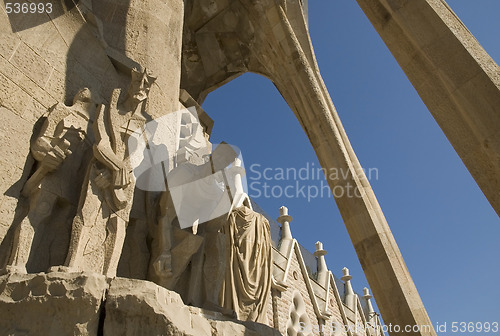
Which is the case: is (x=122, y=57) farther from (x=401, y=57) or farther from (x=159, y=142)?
(x=401, y=57)

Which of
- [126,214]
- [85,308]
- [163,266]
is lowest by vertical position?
[85,308]

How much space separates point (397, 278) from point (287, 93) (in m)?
4.02

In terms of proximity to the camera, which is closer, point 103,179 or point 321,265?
point 103,179

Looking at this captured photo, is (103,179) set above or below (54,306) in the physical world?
above

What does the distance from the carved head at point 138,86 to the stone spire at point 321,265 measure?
38.0 ft

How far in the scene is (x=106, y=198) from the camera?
10.7ft

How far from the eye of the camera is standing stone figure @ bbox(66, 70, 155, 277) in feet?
9.87

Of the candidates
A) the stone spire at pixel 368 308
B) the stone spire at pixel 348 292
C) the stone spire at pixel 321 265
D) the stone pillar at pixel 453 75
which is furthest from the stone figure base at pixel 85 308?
the stone spire at pixel 368 308

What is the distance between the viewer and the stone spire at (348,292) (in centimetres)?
1681

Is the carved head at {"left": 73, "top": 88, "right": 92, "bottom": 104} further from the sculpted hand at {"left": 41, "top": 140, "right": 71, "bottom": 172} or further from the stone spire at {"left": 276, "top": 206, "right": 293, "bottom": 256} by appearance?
the stone spire at {"left": 276, "top": 206, "right": 293, "bottom": 256}

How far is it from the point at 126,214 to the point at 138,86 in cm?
124

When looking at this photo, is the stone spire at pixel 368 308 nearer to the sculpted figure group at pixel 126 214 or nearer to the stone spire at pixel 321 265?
the stone spire at pixel 321 265

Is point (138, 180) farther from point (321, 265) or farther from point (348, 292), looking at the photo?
point (348, 292)

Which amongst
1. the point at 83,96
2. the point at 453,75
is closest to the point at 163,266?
the point at 83,96
